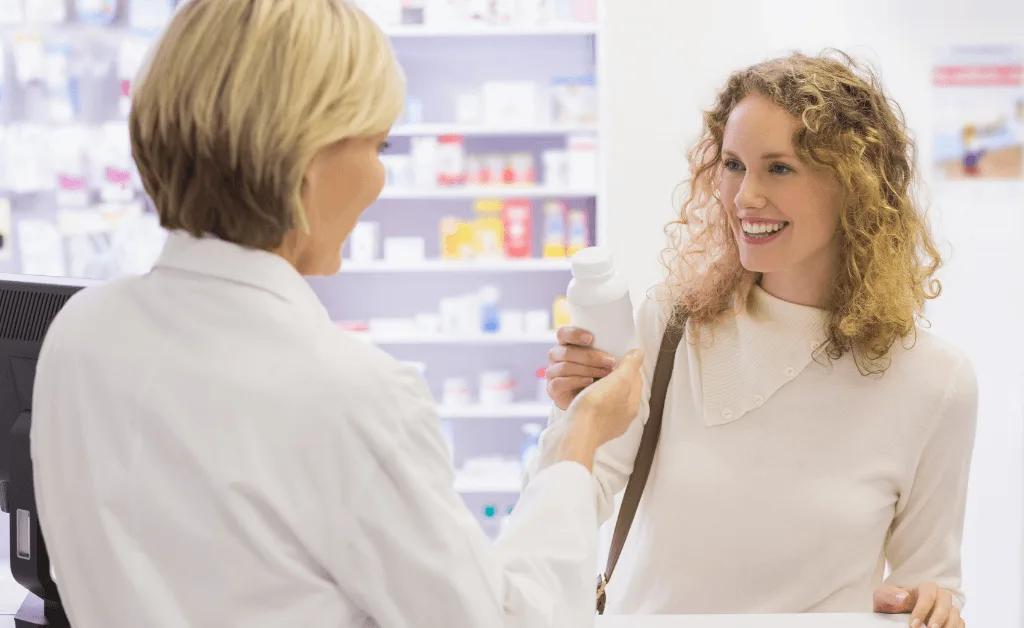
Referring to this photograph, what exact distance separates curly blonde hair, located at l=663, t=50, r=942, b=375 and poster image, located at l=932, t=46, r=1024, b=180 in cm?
266

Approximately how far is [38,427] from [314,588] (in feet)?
1.00

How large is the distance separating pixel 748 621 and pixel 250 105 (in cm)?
95

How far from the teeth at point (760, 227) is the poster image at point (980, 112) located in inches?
113

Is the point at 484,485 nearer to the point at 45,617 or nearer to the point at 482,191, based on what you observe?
the point at 482,191

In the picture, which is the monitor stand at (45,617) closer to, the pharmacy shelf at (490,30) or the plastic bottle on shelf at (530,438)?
the plastic bottle on shelf at (530,438)

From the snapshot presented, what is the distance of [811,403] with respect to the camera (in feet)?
5.13

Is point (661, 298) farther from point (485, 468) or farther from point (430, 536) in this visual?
point (485, 468)

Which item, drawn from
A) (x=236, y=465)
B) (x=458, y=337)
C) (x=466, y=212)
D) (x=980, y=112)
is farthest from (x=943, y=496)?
(x=466, y=212)

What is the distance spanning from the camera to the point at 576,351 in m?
1.45

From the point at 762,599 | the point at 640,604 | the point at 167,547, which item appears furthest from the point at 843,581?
the point at 167,547

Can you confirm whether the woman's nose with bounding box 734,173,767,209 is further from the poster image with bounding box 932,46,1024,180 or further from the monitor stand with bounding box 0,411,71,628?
the poster image with bounding box 932,46,1024,180

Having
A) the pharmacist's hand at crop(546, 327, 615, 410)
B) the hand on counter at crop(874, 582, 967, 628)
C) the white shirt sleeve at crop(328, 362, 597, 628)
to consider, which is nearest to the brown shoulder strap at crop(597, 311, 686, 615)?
the pharmacist's hand at crop(546, 327, 615, 410)

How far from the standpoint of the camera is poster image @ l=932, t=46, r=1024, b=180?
4.00 meters

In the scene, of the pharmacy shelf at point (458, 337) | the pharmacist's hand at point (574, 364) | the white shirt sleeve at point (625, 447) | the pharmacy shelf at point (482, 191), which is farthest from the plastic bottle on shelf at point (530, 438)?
the pharmacist's hand at point (574, 364)
